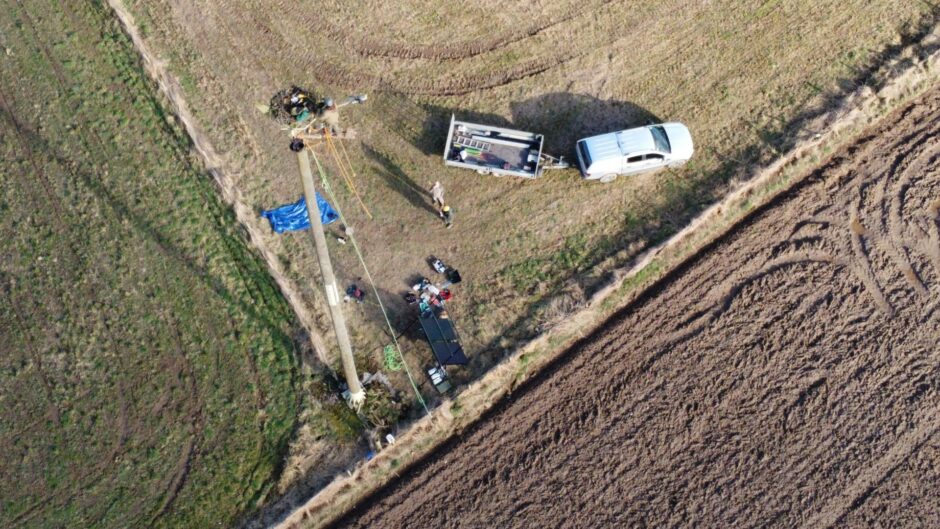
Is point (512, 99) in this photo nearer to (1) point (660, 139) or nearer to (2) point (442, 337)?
(1) point (660, 139)

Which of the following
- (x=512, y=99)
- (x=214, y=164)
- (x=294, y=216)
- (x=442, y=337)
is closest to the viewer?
(x=442, y=337)

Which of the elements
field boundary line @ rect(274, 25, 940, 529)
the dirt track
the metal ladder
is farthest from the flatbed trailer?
the dirt track

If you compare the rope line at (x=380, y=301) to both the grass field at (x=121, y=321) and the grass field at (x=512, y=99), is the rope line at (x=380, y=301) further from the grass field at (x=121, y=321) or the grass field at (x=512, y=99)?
the grass field at (x=121, y=321)

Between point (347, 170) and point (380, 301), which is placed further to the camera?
point (347, 170)

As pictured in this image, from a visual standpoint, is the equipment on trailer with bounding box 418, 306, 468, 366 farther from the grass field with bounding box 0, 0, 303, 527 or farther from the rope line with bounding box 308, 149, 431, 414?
the grass field with bounding box 0, 0, 303, 527

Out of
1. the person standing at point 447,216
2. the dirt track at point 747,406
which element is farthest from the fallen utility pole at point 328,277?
the person standing at point 447,216

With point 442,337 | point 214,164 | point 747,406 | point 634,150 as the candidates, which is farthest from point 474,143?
point 747,406
